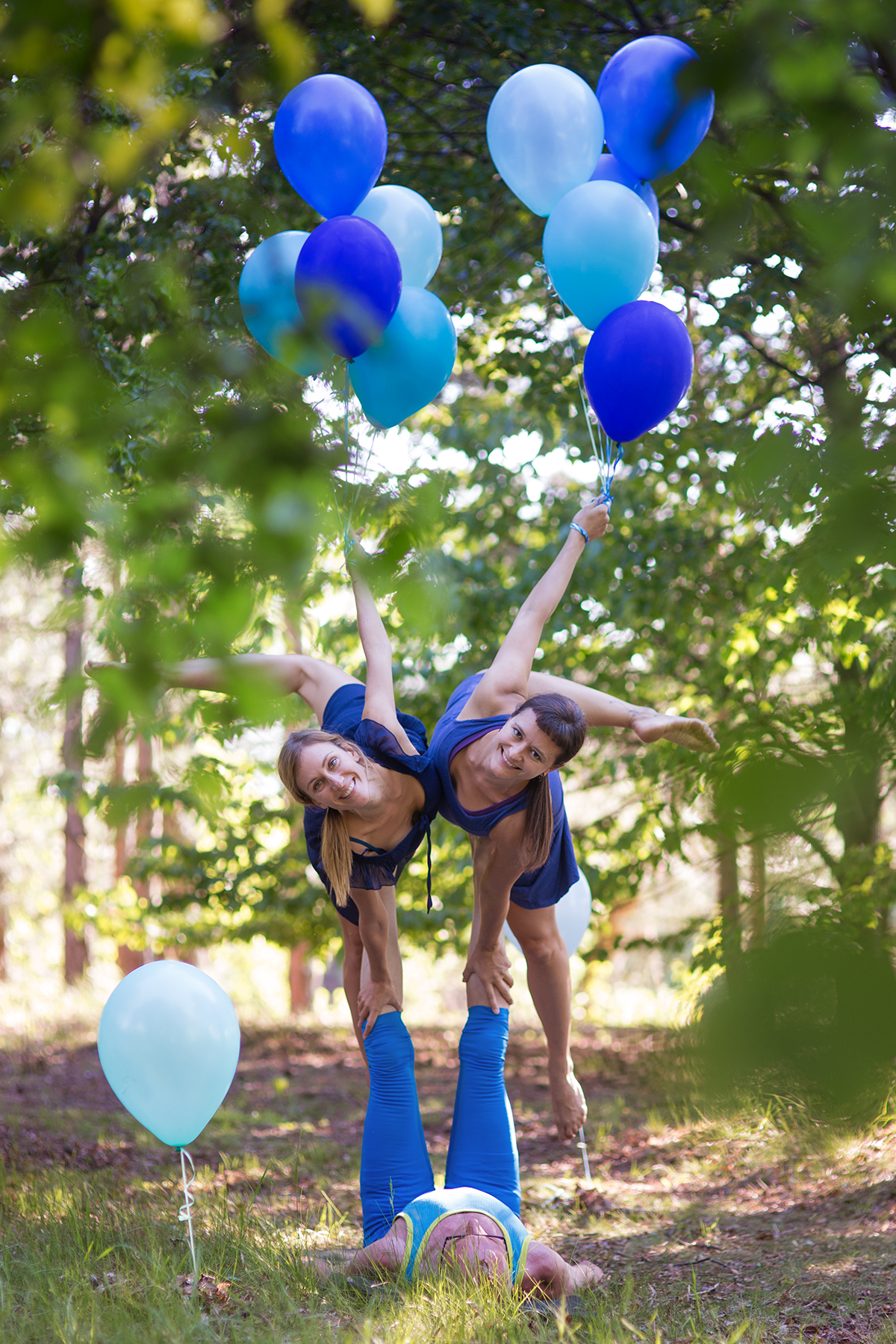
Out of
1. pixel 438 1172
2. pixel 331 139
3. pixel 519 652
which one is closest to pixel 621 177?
pixel 331 139

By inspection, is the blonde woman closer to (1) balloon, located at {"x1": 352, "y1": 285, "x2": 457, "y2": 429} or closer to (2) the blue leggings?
(2) the blue leggings

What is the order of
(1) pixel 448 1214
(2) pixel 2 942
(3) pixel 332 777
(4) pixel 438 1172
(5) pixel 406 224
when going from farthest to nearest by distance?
(2) pixel 2 942, (4) pixel 438 1172, (5) pixel 406 224, (3) pixel 332 777, (1) pixel 448 1214

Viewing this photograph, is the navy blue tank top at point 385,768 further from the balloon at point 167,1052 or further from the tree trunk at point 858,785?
the tree trunk at point 858,785

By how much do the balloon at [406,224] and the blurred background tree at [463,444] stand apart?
1.44 feet

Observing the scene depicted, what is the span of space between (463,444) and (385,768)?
3.29 meters

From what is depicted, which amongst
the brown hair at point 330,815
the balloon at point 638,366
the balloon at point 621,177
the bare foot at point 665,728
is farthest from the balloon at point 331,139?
the bare foot at point 665,728

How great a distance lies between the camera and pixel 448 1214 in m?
2.89

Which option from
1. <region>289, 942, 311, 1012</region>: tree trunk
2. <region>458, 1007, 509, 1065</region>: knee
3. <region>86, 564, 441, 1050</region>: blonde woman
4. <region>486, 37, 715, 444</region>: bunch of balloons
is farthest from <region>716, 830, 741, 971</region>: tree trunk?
<region>289, 942, 311, 1012</region>: tree trunk

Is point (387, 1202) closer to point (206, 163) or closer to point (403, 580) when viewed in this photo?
point (403, 580)

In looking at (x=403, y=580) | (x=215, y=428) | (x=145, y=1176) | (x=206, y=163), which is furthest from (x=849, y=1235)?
(x=206, y=163)

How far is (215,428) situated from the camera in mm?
1637

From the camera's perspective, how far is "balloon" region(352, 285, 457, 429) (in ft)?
10.5

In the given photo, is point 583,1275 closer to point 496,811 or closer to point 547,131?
point 496,811

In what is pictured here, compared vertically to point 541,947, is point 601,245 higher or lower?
higher
